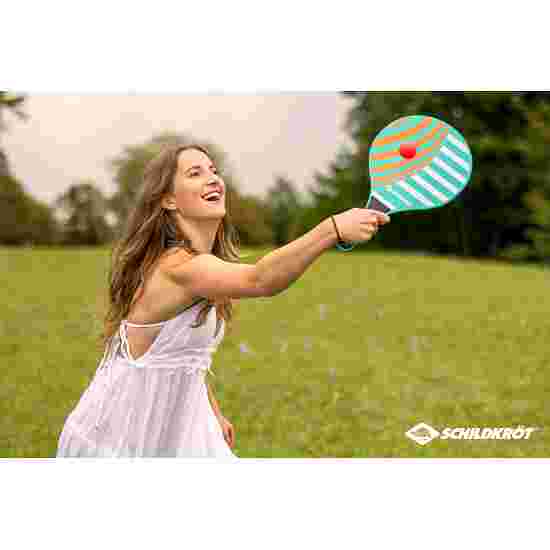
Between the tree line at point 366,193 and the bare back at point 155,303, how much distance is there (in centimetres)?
123

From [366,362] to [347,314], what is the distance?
58 centimetres

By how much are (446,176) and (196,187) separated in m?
0.74

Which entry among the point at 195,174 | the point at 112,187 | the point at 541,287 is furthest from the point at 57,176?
the point at 541,287

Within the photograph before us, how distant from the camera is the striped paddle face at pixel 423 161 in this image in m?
2.29

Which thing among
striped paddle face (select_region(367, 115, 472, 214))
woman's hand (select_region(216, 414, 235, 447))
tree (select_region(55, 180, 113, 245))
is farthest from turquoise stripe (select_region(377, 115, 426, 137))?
tree (select_region(55, 180, 113, 245))

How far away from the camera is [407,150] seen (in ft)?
7.59

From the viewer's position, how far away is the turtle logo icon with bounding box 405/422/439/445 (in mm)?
3447

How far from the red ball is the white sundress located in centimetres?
73

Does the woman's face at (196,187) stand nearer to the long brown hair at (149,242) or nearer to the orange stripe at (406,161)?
the long brown hair at (149,242)

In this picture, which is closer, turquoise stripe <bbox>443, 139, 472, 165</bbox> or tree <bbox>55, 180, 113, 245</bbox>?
turquoise stripe <bbox>443, 139, 472, 165</bbox>

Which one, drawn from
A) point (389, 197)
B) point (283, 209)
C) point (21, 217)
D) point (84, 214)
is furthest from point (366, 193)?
point (389, 197)

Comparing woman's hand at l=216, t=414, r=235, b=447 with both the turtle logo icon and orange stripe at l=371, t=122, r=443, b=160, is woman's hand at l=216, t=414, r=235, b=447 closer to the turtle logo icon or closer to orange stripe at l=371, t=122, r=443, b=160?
orange stripe at l=371, t=122, r=443, b=160

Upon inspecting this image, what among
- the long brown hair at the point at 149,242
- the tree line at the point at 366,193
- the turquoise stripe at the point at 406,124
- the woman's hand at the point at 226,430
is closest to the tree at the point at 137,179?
the tree line at the point at 366,193

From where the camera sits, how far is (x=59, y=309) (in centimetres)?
457
